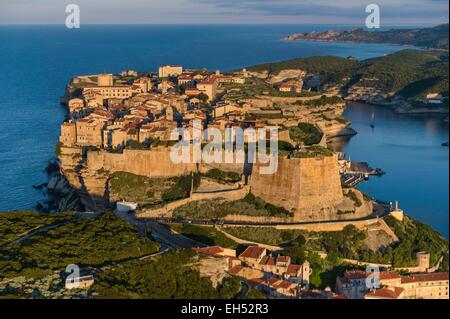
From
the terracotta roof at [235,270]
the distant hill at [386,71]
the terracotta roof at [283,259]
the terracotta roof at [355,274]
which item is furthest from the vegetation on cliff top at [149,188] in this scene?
the distant hill at [386,71]

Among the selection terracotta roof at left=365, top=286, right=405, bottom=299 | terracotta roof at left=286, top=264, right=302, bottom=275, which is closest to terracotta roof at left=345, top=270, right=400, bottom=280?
terracotta roof at left=365, top=286, right=405, bottom=299

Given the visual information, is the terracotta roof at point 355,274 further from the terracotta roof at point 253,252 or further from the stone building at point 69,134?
the stone building at point 69,134

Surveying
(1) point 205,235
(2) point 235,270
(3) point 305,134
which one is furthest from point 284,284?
(3) point 305,134

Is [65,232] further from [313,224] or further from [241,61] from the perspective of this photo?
[241,61]

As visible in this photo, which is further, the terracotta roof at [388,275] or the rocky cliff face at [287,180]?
the rocky cliff face at [287,180]

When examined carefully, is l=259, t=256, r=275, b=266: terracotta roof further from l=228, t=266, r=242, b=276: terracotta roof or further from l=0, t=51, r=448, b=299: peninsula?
l=228, t=266, r=242, b=276: terracotta roof
